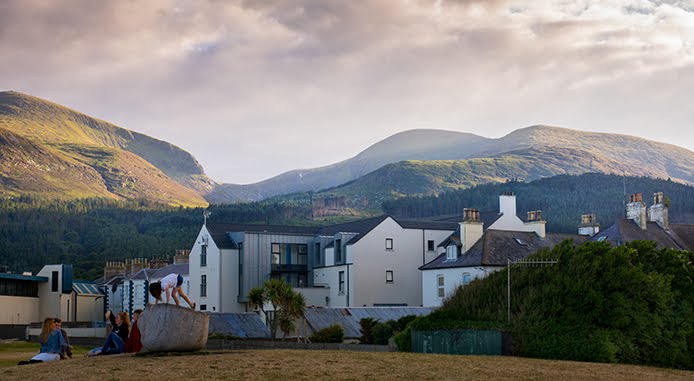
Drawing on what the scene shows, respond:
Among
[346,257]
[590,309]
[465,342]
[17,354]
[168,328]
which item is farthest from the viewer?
[346,257]

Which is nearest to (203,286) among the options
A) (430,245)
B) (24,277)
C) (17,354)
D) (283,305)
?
(430,245)

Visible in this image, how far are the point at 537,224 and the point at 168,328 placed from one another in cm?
5277

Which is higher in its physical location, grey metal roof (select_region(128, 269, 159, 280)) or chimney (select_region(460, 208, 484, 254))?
chimney (select_region(460, 208, 484, 254))

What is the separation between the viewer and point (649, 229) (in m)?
69.2

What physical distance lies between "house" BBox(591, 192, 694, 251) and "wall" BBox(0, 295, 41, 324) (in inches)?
2258

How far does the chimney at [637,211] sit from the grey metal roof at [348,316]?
18181mm

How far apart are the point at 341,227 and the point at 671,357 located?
159 feet

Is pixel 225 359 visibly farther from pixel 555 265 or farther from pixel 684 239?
pixel 684 239

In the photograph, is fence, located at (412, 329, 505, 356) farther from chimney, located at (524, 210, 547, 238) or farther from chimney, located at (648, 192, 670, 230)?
chimney, located at (648, 192, 670, 230)

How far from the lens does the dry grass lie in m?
24.1

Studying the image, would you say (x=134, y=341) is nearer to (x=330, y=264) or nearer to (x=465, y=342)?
(x=465, y=342)

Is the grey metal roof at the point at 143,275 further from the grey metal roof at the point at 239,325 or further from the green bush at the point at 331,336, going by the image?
the green bush at the point at 331,336

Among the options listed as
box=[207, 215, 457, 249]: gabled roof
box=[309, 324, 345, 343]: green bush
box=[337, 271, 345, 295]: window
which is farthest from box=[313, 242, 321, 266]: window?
box=[309, 324, 345, 343]: green bush

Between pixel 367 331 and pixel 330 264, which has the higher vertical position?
pixel 330 264
